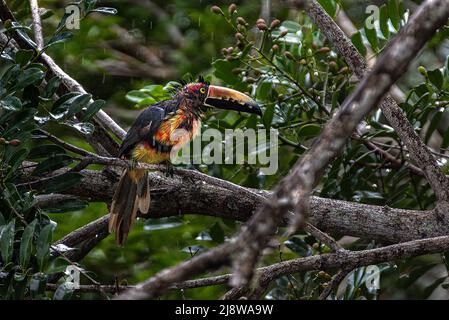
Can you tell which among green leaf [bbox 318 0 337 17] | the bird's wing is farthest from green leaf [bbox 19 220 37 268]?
green leaf [bbox 318 0 337 17]

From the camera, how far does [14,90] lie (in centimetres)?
264

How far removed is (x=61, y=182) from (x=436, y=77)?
5.04 feet

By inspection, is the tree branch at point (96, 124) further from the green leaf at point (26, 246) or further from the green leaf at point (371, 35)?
the green leaf at point (371, 35)

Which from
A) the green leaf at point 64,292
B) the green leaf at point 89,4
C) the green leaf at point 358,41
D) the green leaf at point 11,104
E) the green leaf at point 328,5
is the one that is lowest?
the green leaf at point 64,292

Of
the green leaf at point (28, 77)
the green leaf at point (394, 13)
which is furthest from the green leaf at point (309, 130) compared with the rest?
the green leaf at point (28, 77)

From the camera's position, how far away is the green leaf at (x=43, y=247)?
2357 mm

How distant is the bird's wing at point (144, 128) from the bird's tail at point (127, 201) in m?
0.14

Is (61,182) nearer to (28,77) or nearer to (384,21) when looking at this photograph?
(28,77)

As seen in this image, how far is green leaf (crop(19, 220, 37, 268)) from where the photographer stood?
2.34 meters

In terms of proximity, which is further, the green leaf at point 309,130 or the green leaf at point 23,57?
the green leaf at point 309,130

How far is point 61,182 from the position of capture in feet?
9.17

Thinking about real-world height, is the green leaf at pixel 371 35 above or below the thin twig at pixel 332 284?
above

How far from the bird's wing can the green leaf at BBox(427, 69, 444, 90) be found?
3.75 ft
